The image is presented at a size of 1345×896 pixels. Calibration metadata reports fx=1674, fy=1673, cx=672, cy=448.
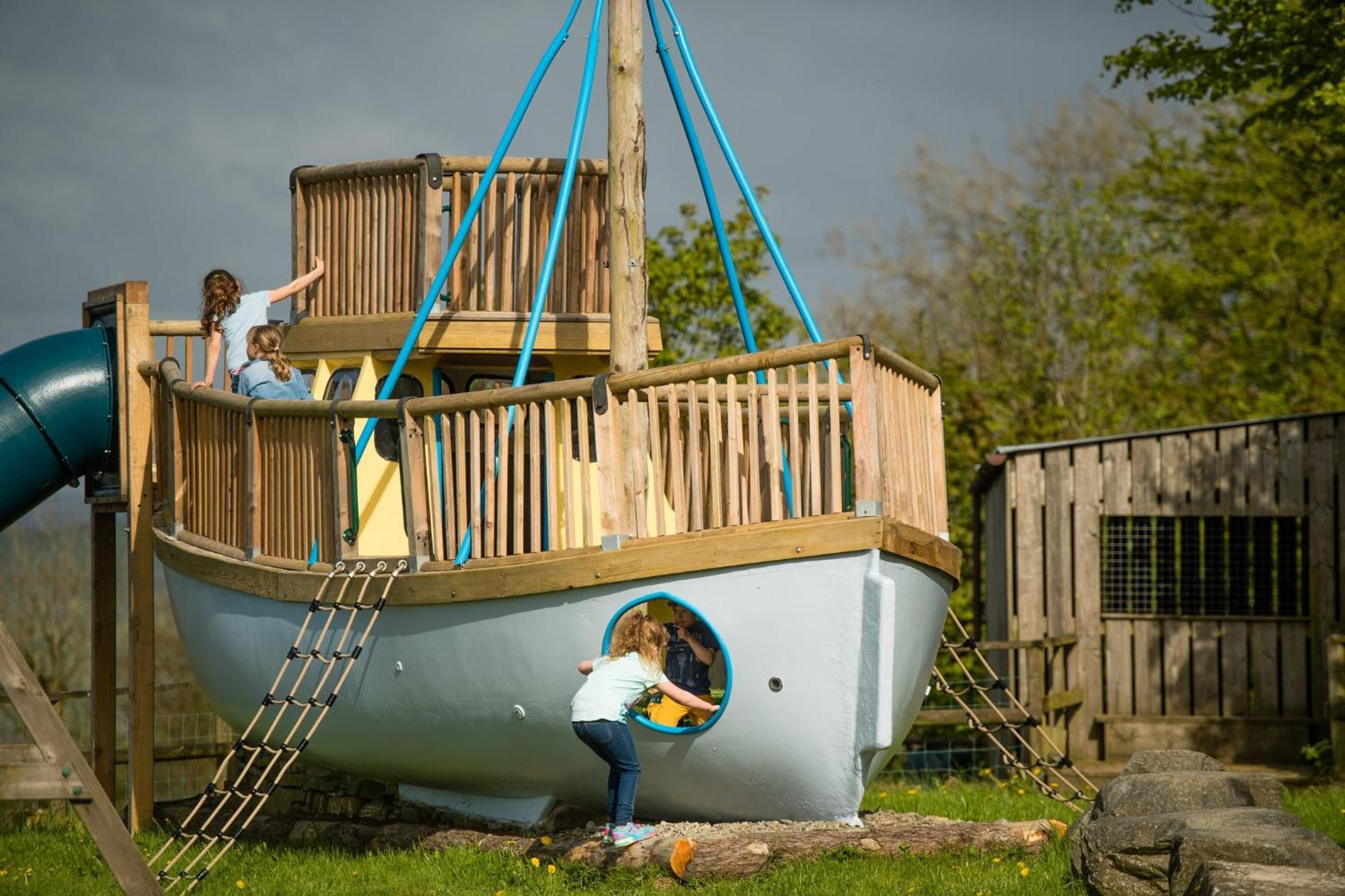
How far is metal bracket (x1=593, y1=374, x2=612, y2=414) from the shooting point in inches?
352

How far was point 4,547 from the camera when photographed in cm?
3519

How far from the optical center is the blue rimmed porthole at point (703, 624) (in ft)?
28.8

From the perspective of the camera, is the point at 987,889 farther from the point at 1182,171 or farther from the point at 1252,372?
the point at 1182,171

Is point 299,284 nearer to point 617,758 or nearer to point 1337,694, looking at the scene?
point 617,758

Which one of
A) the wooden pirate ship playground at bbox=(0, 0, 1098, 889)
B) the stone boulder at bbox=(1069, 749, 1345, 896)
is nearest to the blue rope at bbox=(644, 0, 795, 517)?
the wooden pirate ship playground at bbox=(0, 0, 1098, 889)

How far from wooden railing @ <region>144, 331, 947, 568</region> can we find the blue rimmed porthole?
37 centimetres

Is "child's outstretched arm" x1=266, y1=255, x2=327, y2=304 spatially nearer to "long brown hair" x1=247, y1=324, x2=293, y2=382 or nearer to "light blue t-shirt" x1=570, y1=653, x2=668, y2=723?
"long brown hair" x1=247, y1=324, x2=293, y2=382

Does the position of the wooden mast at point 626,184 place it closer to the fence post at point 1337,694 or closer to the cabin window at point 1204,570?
the fence post at point 1337,694

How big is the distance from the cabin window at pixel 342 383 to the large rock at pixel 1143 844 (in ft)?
20.3

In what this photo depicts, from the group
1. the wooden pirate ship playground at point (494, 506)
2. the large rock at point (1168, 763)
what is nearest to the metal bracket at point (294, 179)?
the wooden pirate ship playground at point (494, 506)

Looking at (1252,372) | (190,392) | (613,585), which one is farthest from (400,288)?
(1252,372)

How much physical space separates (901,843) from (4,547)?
30332 millimetres

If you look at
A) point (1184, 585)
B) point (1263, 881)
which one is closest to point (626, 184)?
point (1263, 881)

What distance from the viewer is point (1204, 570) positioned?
54.9ft
